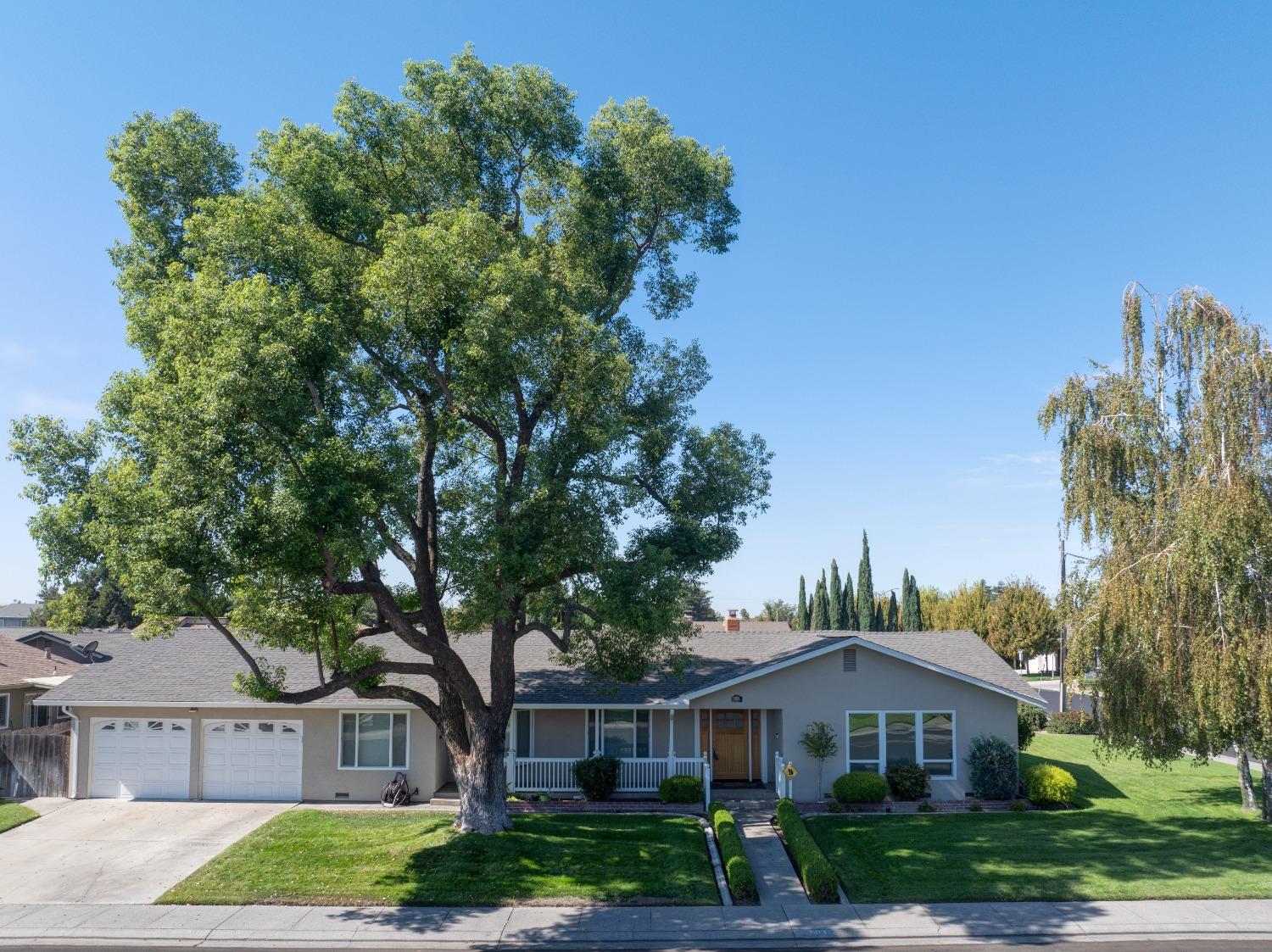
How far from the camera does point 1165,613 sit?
17.1m

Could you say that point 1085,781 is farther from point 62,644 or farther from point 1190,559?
point 62,644

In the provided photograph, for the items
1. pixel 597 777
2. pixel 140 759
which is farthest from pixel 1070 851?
pixel 140 759

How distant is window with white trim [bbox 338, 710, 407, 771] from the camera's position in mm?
22047

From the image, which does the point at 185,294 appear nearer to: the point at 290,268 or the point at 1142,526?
the point at 290,268

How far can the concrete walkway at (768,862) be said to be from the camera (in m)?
15.2

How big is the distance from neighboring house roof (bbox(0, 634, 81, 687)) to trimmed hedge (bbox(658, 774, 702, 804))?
72.3 feet

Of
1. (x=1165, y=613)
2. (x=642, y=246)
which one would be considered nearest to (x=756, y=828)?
(x=1165, y=613)

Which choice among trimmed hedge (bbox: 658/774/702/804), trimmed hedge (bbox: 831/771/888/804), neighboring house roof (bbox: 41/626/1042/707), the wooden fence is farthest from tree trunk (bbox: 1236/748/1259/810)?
the wooden fence

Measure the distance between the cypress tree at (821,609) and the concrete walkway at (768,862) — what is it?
4133cm

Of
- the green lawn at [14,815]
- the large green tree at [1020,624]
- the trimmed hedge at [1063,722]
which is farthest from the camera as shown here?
the large green tree at [1020,624]

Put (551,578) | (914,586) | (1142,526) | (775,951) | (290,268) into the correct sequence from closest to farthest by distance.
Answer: (775,951)
(290,268)
(551,578)
(1142,526)
(914,586)

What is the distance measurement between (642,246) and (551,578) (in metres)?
7.73

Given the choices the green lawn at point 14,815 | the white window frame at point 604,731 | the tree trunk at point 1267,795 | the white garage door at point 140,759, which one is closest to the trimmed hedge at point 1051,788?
the tree trunk at point 1267,795

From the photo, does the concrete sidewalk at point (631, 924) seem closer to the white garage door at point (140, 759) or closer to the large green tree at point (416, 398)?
the large green tree at point (416, 398)
